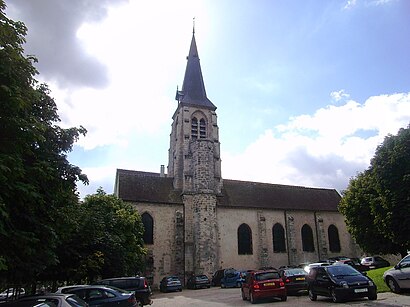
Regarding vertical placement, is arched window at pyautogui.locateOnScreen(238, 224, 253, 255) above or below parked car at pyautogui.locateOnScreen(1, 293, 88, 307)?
above

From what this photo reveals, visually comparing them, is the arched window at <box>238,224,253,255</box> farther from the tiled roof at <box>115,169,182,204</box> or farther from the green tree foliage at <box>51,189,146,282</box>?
the green tree foliage at <box>51,189,146,282</box>

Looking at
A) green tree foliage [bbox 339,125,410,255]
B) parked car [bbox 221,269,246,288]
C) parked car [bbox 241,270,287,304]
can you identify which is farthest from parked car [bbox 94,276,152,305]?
green tree foliage [bbox 339,125,410,255]

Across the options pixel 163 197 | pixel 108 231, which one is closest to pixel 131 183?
pixel 163 197

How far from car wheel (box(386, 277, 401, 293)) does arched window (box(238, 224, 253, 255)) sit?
2194 centimetres

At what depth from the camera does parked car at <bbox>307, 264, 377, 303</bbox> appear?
1248 centimetres

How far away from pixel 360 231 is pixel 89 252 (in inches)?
804

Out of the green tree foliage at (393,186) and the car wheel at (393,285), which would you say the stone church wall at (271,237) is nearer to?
the green tree foliage at (393,186)

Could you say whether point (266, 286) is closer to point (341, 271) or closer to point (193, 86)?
point (341, 271)

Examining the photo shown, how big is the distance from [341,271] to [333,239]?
94.0ft

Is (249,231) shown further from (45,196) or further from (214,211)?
(45,196)

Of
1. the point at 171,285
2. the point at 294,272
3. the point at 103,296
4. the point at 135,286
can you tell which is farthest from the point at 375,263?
the point at 103,296

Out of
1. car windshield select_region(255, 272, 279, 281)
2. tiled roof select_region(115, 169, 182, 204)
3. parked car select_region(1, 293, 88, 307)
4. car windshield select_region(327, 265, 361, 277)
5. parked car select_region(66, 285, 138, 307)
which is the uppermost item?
tiled roof select_region(115, 169, 182, 204)

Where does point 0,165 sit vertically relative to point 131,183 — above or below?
below

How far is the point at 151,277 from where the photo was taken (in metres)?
31.5
